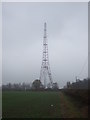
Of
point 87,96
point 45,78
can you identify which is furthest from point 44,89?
point 87,96

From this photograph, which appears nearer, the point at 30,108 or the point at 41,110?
the point at 41,110

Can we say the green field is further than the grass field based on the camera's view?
Yes

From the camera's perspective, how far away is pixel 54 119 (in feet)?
49.8

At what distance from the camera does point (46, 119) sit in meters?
15.2

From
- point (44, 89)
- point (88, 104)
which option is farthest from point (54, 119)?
point (44, 89)

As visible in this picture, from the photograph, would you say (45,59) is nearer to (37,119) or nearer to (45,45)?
(45,45)

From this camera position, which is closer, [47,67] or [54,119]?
[54,119]

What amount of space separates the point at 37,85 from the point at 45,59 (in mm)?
40097

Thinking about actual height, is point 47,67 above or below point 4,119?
above

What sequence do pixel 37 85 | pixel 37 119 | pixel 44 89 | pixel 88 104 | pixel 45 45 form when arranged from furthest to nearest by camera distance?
pixel 37 85
pixel 44 89
pixel 45 45
pixel 88 104
pixel 37 119

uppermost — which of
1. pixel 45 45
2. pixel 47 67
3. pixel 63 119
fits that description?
pixel 45 45

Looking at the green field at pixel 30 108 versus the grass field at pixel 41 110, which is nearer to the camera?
the grass field at pixel 41 110

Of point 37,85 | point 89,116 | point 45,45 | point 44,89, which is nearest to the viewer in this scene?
point 89,116

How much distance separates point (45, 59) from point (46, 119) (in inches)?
1700
